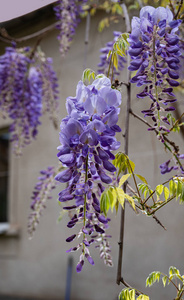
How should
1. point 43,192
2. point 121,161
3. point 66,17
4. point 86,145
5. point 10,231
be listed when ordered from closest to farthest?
point 86,145 < point 121,161 < point 43,192 < point 66,17 < point 10,231

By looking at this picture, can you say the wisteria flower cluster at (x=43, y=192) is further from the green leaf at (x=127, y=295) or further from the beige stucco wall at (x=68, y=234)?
the beige stucco wall at (x=68, y=234)

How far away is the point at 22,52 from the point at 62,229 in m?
2.09

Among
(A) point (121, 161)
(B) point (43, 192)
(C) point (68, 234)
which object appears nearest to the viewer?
(A) point (121, 161)

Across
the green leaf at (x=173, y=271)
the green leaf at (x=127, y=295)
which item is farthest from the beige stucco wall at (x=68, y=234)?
the green leaf at (x=127, y=295)

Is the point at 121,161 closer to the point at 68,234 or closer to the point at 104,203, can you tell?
the point at 104,203

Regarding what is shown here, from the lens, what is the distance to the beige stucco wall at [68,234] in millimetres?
2350

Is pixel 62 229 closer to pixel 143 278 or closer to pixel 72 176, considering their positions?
pixel 143 278

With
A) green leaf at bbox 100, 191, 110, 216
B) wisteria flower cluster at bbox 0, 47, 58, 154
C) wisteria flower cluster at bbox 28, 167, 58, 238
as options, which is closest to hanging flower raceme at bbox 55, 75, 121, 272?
green leaf at bbox 100, 191, 110, 216

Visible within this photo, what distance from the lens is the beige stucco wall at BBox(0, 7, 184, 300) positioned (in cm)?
235

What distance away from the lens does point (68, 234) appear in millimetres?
3121

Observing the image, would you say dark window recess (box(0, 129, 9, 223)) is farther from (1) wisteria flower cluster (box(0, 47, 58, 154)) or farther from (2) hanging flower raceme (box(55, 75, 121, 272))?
(2) hanging flower raceme (box(55, 75, 121, 272))

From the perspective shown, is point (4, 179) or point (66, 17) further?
point (4, 179)

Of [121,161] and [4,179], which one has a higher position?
[121,161]

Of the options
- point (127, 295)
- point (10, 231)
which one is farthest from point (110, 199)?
point (10, 231)
